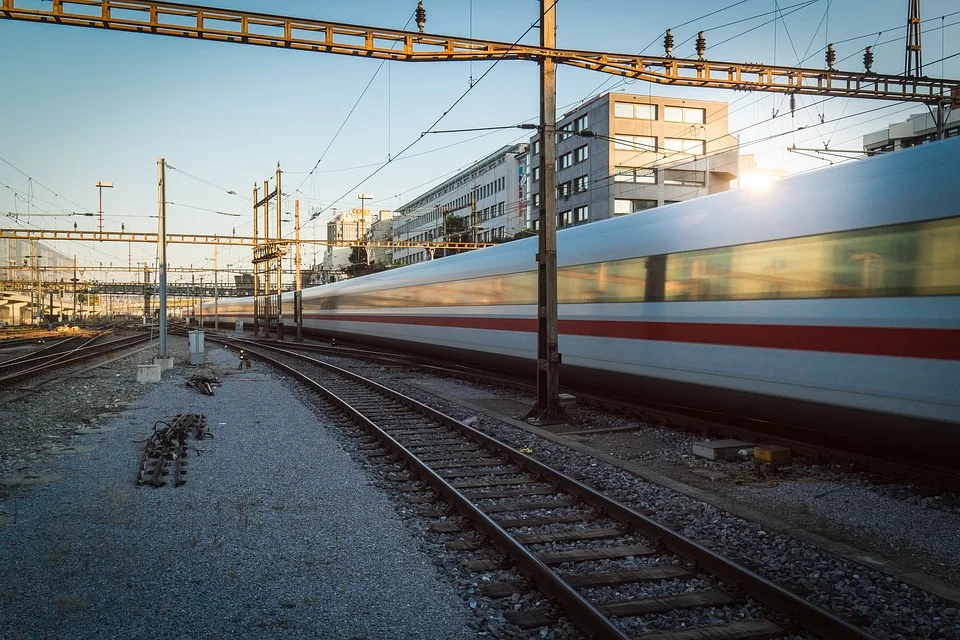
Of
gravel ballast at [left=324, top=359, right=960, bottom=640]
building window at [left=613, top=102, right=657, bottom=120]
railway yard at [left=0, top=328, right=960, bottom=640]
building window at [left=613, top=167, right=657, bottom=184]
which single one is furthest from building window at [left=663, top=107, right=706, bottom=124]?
gravel ballast at [left=324, top=359, right=960, bottom=640]

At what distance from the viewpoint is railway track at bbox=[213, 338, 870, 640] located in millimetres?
3918

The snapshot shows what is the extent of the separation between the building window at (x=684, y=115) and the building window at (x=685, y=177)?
12.9ft

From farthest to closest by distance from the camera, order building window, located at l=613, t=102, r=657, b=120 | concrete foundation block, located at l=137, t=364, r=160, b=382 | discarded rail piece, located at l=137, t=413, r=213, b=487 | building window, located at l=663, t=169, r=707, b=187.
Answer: building window, located at l=663, t=169, r=707, b=187 → building window, located at l=613, t=102, r=657, b=120 → concrete foundation block, located at l=137, t=364, r=160, b=382 → discarded rail piece, located at l=137, t=413, r=213, b=487

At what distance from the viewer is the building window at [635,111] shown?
48.5 meters

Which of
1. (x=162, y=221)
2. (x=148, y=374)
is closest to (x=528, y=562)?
(x=148, y=374)

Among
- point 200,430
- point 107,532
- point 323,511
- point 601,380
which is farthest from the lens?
point 601,380

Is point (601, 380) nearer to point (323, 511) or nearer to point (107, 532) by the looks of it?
point (323, 511)

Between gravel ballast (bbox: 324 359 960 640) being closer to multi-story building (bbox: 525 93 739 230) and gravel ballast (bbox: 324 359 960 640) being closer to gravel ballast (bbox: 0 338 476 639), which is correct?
gravel ballast (bbox: 0 338 476 639)

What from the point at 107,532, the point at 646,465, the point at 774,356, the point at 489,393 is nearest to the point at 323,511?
the point at 107,532

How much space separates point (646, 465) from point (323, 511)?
142 inches

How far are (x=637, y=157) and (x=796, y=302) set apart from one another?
4315 centimetres

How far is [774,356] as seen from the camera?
26.1ft

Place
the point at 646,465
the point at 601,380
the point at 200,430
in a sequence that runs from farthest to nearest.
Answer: the point at 601,380, the point at 200,430, the point at 646,465

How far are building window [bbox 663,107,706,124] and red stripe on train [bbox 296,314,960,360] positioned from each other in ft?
140
